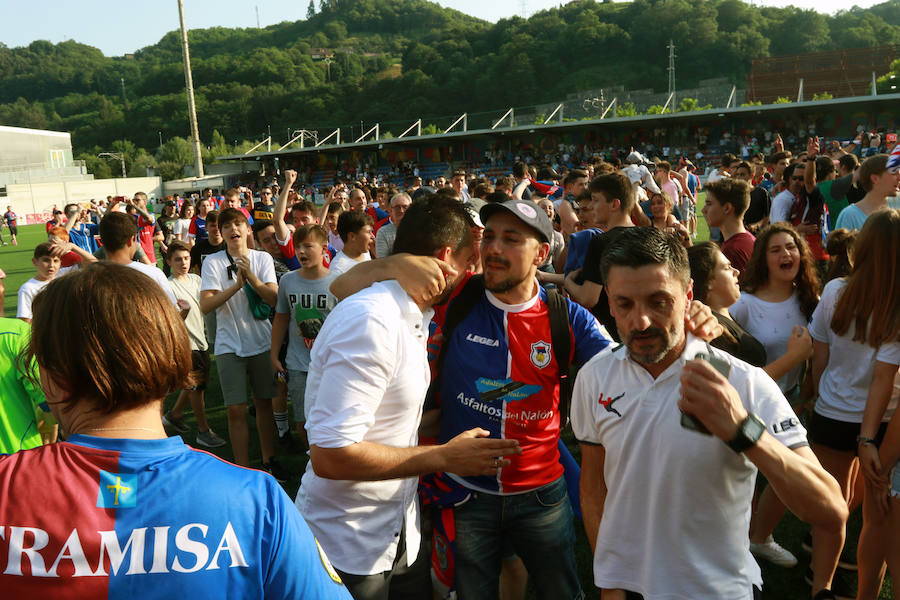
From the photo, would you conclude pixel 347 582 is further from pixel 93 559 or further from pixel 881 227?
pixel 881 227

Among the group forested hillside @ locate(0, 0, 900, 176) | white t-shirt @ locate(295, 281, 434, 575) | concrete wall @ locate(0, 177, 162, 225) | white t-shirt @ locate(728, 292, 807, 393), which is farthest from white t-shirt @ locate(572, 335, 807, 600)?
forested hillside @ locate(0, 0, 900, 176)

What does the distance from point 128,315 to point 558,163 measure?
46.2 m

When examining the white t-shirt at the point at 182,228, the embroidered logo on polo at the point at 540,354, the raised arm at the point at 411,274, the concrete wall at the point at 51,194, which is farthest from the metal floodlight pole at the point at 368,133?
the raised arm at the point at 411,274

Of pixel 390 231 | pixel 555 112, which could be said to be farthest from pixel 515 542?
pixel 555 112

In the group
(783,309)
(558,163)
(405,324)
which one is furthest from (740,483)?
(558,163)

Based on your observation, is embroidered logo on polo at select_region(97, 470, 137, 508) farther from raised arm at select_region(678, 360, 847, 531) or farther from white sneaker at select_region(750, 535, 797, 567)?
white sneaker at select_region(750, 535, 797, 567)

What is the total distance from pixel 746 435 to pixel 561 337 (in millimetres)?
1201

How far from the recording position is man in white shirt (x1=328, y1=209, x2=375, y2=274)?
213 inches

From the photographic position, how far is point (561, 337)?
8.89ft

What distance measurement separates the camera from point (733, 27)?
313 feet

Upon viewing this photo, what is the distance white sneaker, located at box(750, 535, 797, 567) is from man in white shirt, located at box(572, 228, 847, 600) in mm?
2211

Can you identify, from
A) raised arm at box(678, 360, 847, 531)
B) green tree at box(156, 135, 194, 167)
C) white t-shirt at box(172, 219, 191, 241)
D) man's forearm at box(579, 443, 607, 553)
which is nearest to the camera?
raised arm at box(678, 360, 847, 531)

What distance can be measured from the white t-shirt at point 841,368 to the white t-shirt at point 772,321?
25 cm

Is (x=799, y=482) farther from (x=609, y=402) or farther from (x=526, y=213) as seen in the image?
(x=526, y=213)
